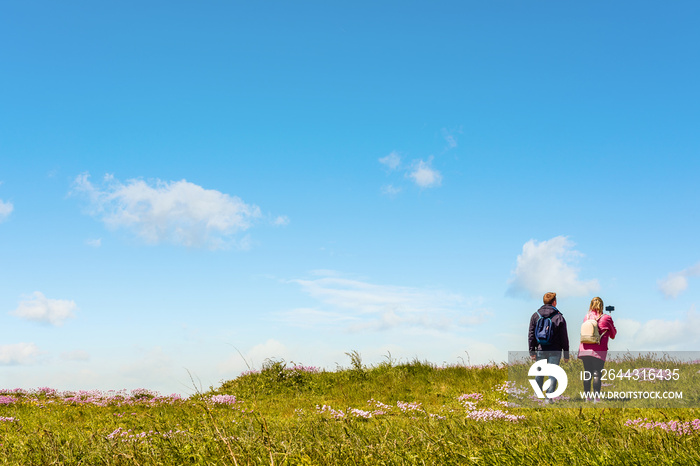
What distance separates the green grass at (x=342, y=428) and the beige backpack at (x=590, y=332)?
7.09 ft

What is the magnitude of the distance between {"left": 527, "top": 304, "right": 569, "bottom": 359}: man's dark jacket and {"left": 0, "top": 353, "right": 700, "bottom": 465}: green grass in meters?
1.69

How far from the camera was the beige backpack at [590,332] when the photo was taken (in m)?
12.8

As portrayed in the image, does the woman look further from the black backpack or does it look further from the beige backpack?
the black backpack

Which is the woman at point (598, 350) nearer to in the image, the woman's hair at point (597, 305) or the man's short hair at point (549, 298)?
the woman's hair at point (597, 305)

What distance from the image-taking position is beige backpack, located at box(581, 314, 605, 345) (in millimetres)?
12773

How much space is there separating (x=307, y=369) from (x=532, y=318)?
9052mm

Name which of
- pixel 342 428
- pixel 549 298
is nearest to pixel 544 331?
pixel 549 298

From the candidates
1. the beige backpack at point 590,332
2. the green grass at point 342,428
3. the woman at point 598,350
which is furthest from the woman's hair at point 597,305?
the green grass at point 342,428

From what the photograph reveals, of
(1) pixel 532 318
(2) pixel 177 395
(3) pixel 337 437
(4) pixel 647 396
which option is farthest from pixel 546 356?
(2) pixel 177 395

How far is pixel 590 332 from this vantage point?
1279cm

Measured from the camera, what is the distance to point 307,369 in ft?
64.6

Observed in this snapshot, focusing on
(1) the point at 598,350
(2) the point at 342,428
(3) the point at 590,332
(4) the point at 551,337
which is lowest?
(2) the point at 342,428

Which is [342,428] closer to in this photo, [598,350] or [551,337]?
[551,337]

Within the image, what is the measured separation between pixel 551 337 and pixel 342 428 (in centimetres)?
766
